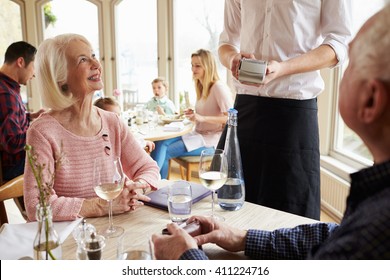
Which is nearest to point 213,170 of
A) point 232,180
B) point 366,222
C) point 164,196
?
point 232,180

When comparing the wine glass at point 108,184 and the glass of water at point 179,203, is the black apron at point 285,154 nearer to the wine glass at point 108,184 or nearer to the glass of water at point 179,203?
the glass of water at point 179,203

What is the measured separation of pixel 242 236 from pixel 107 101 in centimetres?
252

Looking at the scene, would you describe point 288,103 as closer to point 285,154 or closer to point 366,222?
point 285,154

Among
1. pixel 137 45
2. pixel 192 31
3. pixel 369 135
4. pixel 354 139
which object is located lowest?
pixel 354 139

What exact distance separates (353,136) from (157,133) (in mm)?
1691

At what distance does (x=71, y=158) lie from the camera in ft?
4.91

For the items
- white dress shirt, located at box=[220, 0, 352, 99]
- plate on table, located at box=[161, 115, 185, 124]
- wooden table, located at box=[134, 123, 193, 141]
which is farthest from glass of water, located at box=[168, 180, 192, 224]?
plate on table, located at box=[161, 115, 185, 124]

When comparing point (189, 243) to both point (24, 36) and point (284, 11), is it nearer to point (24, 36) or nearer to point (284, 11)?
point (284, 11)

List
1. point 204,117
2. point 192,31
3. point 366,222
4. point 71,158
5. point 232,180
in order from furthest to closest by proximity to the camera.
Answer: point 192,31
point 204,117
point 71,158
point 232,180
point 366,222

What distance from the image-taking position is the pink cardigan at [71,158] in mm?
1305

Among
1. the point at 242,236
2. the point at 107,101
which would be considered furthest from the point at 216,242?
the point at 107,101

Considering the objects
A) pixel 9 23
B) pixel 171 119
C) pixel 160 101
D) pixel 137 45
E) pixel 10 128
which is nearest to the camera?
pixel 10 128

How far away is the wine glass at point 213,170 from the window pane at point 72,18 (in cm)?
516

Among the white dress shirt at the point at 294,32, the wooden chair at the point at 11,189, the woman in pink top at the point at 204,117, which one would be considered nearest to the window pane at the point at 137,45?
the woman in pink top at the point at 204,117
